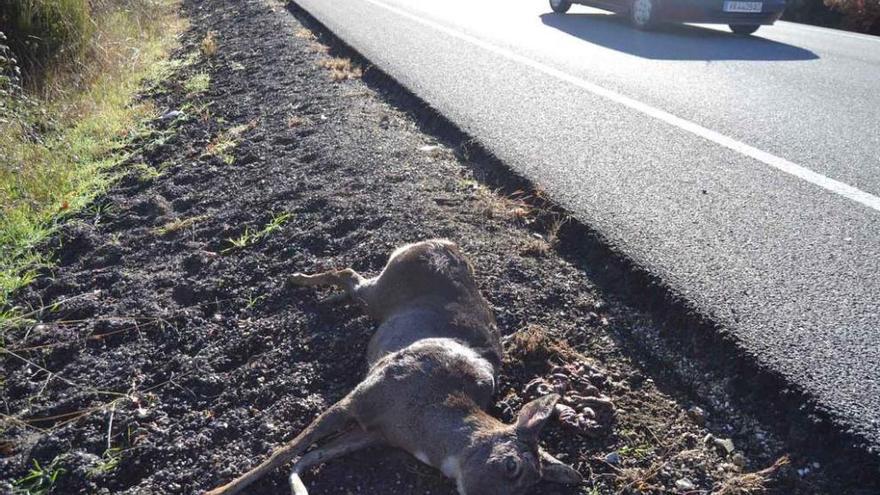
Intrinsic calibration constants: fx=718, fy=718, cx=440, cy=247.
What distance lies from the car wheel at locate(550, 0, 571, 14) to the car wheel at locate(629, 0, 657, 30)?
1968mm

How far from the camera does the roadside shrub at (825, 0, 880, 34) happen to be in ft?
44.9

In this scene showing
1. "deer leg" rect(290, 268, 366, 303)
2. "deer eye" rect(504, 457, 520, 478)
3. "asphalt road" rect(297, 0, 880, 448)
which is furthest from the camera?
"deer leg" rect(290, 268, 366, 303)

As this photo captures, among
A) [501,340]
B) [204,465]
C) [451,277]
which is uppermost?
[451,277]

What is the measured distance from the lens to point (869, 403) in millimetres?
2754

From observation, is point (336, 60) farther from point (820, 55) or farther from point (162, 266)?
point (820, 55)

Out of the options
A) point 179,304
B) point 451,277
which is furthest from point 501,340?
point 179,304

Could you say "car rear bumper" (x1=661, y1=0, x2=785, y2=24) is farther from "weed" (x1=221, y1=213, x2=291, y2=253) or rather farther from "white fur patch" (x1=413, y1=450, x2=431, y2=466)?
"white fur patch" (x1=413, y1=450, x2=431, y2=466)

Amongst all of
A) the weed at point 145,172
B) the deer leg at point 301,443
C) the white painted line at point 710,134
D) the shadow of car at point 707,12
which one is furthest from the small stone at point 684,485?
the shadow of car at point 707,12

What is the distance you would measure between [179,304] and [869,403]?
328 centimetres

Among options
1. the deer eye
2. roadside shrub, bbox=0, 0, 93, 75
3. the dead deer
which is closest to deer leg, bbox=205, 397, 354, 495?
the dead deer

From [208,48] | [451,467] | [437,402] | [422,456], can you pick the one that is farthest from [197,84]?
[451,467]

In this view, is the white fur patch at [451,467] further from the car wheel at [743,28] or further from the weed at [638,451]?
the car wheel at [743,28]

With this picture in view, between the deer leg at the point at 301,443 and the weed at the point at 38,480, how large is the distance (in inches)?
27.4

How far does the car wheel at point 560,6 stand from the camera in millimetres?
13250
